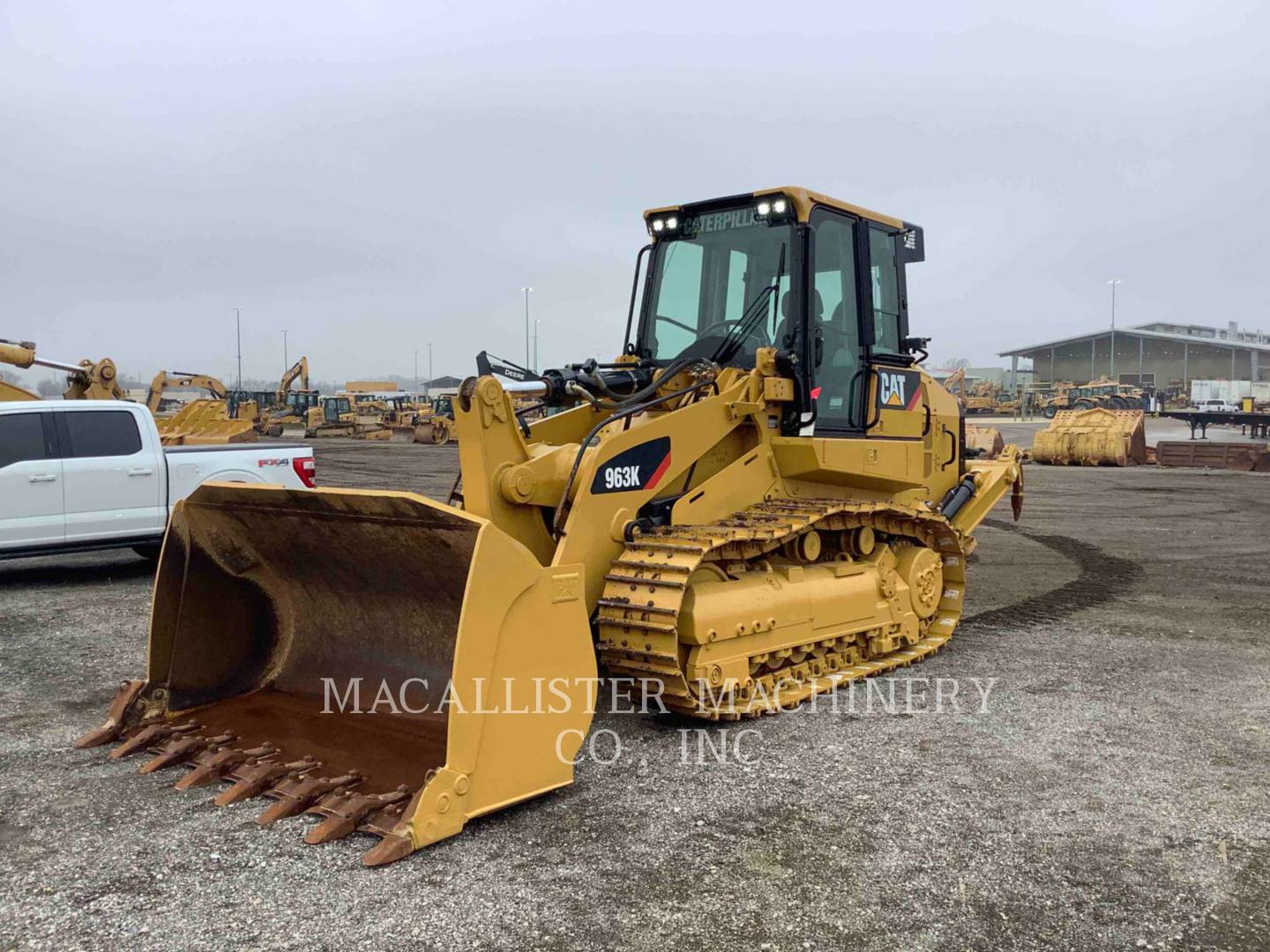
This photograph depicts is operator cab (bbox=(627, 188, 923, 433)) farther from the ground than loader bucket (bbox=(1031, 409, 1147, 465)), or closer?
farther from the ground

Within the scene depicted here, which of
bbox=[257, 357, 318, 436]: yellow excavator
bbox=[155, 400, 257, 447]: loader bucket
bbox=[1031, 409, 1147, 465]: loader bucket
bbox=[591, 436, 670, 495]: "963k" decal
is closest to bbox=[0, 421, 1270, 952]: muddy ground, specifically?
bbox=[591, 436, 670, 495]: "963k" decal

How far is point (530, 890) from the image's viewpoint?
Answer: 3871 mm

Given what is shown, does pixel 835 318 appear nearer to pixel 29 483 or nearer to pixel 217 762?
pixel 217 762

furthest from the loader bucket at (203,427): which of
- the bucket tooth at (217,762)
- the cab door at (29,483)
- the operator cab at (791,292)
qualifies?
the bucket tooth at (217,762)

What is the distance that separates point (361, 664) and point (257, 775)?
42.0 inches

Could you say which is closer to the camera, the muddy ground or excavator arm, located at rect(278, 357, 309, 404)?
the muddy ground

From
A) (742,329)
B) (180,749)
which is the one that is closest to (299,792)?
A: (180,749)

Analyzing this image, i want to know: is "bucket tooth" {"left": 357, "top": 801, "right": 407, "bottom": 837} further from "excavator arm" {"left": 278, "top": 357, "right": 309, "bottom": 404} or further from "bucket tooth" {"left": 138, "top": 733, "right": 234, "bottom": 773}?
"excavator arm" {"left": 278, "top": 357, "right": 309, "bottom": 404}

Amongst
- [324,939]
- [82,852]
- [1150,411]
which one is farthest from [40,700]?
[1150,411]

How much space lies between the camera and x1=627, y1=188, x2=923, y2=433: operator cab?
6.98 m

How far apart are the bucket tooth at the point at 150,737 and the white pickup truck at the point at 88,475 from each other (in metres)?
5.71

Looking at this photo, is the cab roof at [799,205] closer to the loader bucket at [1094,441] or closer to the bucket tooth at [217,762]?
the bucket tooth at [217,762]

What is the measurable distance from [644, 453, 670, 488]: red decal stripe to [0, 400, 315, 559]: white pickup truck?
6758 mm

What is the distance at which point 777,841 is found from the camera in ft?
14.1
